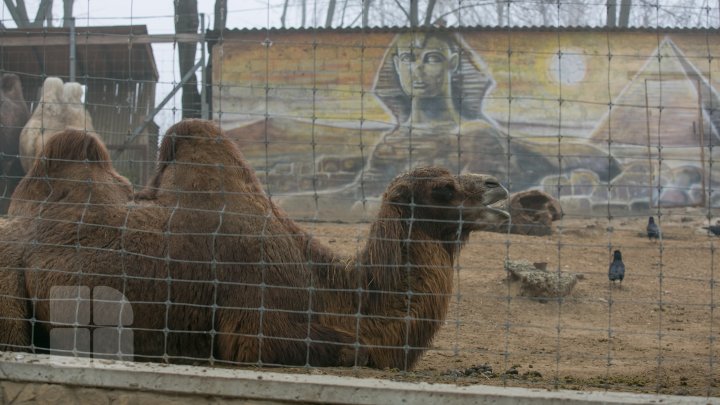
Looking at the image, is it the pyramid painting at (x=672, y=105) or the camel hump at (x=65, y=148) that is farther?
the pyramid painting at (x=672, y=105)

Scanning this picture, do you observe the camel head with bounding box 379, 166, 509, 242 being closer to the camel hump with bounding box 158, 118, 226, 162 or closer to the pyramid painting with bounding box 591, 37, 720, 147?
the camel hump with bounding box 158, 118, 226, 162

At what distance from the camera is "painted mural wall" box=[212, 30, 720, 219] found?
1605 centimetres

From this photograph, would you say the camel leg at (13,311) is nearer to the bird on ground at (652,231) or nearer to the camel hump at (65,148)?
the camel hump at (65,148)

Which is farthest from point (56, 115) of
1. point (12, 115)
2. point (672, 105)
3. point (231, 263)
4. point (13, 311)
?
point (672, 105)

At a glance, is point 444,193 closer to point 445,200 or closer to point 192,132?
point 445,200

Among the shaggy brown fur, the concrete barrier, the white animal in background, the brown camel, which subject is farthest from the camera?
the shaggy brown fur

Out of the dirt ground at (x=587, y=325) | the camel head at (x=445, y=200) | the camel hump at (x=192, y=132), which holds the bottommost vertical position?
the dirt ground at (x=587, y=325)

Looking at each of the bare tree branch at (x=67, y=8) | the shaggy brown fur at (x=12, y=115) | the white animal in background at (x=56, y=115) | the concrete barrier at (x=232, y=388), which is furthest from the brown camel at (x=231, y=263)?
the shaggy brown fur at (x=12, y=115)

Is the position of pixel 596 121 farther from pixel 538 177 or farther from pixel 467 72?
pixel 467 72

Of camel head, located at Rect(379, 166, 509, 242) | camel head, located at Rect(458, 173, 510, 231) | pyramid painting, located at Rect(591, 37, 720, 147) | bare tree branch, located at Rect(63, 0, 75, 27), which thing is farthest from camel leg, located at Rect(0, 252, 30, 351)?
pyramid painting, located at Rect(591, 37, 720, 147)

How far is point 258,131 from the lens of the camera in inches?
645

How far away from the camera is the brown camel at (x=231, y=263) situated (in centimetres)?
460

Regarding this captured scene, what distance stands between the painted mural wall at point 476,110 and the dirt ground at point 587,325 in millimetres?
3850

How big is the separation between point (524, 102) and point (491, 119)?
712mm
